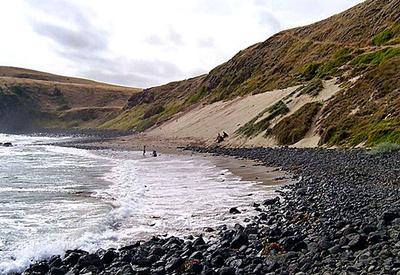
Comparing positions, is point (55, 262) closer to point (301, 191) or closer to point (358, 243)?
point (358, 243)

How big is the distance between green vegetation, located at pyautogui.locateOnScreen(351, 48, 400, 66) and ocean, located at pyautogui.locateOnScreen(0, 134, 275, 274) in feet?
79.8

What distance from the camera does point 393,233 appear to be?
30.7ft

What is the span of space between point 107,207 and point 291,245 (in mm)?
10138

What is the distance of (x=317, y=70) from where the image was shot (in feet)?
204

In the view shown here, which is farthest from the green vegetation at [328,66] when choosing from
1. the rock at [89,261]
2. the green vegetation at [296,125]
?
the rock at [89,261]

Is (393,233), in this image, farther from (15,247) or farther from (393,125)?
(393,125)

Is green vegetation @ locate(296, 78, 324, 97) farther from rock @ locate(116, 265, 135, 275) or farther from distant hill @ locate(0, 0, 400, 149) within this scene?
rock @ locate(116, 265, 135, 275)

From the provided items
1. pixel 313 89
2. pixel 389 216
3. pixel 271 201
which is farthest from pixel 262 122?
pixel 389 216

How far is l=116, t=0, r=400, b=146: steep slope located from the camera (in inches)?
1593

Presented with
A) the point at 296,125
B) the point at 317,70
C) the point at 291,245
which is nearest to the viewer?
the point at 291,245

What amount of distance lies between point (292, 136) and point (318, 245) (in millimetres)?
33136

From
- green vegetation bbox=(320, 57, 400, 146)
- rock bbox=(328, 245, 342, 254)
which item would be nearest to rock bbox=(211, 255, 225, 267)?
rock bbox=(328, 245, 342, 254)

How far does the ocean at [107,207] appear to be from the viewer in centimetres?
1349

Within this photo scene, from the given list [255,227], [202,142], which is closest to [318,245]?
[255,227]
